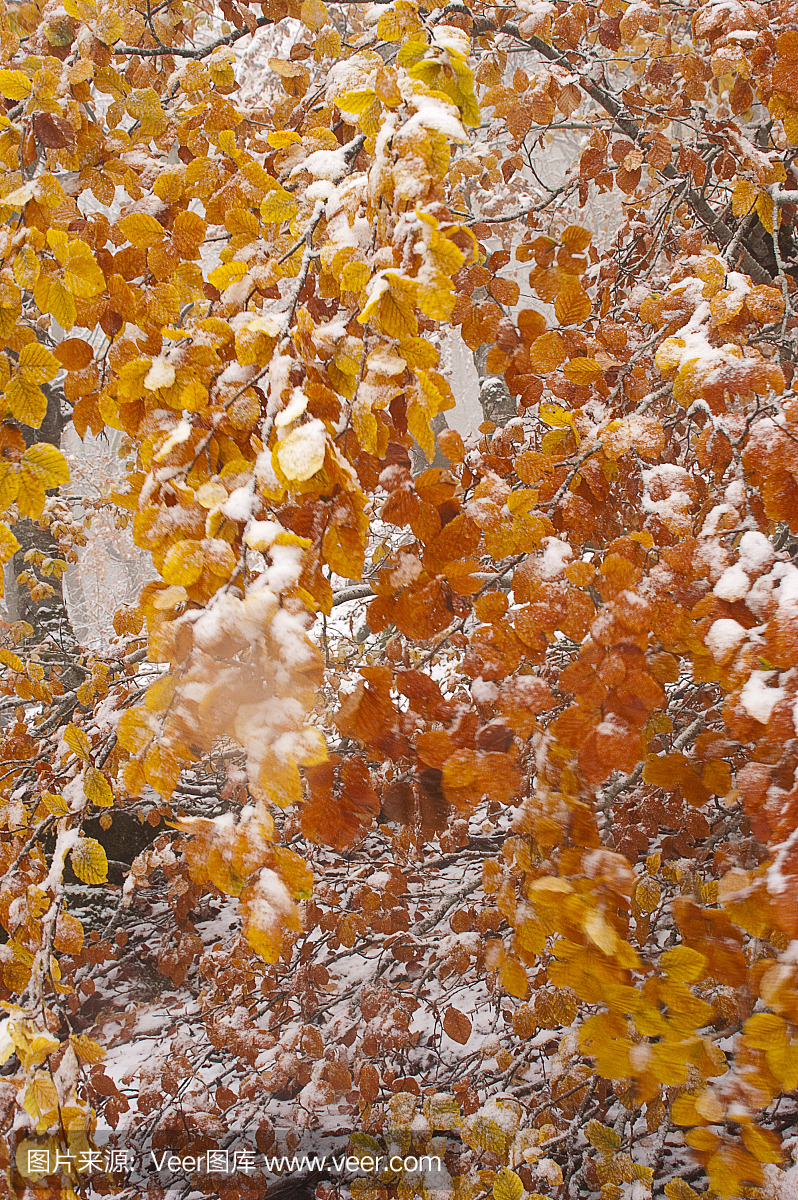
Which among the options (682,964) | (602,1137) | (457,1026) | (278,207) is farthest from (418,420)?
(457,1026)

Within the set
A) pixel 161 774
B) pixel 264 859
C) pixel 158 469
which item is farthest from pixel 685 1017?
pixel 158 469

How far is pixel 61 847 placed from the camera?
Result: 4.02 ft

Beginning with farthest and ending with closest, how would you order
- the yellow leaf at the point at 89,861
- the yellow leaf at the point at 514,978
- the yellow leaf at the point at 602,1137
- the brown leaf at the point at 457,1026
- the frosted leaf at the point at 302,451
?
the brown leaf at the point at 457,1026 → the yellow leaf at the point at 602,1137 → the yellow leaf at the point at 89,861 → the yellow leaf at the point at 514,978 → the frosted leaf at the point at 302,451

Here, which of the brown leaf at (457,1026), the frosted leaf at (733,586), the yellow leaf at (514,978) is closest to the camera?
the frosted leaf at (733,586)

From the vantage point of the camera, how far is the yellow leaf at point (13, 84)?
3.47 ft

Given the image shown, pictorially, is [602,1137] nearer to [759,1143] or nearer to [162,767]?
[759,1143]

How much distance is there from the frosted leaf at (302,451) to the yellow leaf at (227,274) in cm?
41

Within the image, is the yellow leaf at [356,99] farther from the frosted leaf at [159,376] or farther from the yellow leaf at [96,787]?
the yellow leaf at [96,787]

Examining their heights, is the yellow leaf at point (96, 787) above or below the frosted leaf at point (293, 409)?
below

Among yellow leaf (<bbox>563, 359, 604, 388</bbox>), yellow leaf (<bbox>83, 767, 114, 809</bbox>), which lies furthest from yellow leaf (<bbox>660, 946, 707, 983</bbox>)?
yellow leaf (<bbox>83, 767, 114, 809</bbox>)

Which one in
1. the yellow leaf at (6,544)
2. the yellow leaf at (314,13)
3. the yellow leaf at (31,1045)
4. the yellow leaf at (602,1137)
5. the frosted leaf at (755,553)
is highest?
the yellow leaf at (314,13)

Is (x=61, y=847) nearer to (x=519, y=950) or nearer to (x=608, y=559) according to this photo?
(x=519, y=950)

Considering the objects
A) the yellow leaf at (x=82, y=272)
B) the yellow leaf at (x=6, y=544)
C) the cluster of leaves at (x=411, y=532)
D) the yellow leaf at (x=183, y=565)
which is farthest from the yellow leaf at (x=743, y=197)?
the yellow leaf at (x=6, y=544)

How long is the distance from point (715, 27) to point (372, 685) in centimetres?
173
